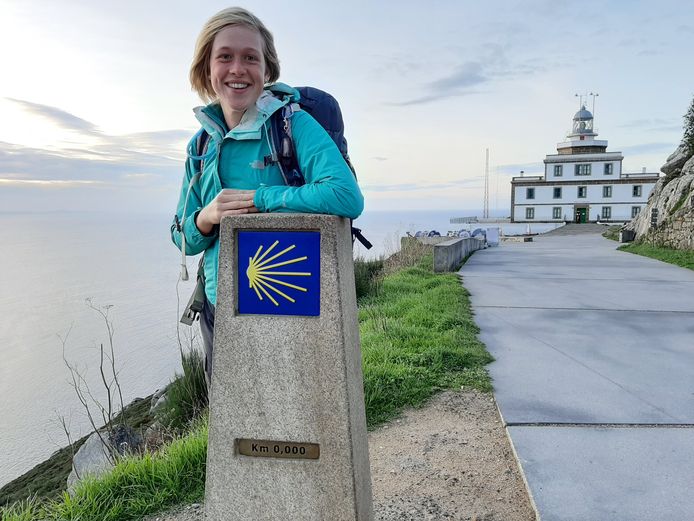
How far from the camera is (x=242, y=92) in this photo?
1978 millimetres

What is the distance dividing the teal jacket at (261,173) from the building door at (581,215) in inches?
1898

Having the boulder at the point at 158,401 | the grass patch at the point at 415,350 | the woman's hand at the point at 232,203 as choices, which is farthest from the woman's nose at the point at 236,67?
the boulder at the point at 158,401

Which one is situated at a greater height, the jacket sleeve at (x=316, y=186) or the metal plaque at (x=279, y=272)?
the jacket sleeve at (x=316, y=186)

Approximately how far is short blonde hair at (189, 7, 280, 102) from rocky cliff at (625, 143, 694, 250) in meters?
14.8

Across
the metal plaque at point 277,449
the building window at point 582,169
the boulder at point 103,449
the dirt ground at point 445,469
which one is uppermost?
the building window at point 582,169

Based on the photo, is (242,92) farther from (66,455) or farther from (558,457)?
(66,455)

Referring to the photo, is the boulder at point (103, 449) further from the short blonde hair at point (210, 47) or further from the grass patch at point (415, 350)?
the short blonde hair at point (210, 47)

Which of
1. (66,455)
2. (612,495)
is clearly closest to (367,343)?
(612,495)

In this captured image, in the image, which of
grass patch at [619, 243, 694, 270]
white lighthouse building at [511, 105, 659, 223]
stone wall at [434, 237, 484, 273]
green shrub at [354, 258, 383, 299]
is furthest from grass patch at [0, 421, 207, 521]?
white lighthouse building at [511, 105, 659, 223]

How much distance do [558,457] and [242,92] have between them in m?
2.59

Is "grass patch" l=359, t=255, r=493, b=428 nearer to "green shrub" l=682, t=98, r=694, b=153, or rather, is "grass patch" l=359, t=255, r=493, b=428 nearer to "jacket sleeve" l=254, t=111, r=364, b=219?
"jacket sleeve" l=254, t=111, r=364, b=219

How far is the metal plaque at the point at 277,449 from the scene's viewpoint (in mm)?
1970

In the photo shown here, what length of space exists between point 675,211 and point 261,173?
1776cm

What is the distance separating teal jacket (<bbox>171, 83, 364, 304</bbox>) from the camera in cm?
185
